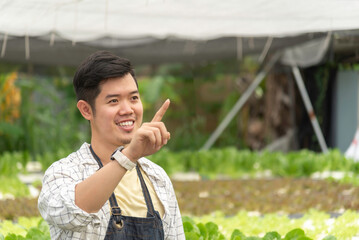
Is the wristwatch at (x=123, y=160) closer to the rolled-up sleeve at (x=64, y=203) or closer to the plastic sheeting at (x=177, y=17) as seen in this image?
the rolled-up sleeve at (x=64, y=203)

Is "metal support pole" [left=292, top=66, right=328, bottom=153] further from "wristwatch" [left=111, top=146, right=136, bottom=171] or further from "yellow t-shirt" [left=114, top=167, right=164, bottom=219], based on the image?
"wristwatch" [left=111, top=146, right=136, bottom=171]

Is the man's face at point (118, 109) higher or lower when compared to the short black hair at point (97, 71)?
lower

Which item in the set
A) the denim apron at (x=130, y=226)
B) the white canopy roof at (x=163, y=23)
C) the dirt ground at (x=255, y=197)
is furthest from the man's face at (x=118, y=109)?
the dirt ground at (x=255, y=197)

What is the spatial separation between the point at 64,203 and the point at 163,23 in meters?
5.97

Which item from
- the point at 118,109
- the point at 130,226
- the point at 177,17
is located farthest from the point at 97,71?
the point at 177,17

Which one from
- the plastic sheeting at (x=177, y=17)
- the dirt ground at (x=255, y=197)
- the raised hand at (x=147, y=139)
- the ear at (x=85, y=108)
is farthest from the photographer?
the dirt ground at (x=255, y=197)

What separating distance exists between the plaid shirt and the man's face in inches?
6.5

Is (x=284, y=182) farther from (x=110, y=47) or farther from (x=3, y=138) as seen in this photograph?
(x=3, y=138)

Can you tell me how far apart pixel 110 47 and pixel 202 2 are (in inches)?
163

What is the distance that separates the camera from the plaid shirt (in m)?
1.97

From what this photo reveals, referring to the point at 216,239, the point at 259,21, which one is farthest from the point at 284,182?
the point at 216,239

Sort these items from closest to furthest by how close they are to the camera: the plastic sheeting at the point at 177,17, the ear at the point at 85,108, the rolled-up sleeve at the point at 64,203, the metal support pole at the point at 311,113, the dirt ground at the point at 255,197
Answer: the rolled-up sleeve at the point at 64,203
the ear at the point at 85,108
the plastic sheeting at the point at 177,17
the dirt ground at the point at 255,197
the metal support pole at the point at 311,113

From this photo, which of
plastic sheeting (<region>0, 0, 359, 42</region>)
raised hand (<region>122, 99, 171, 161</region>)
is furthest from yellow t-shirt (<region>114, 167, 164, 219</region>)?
plastic sheeting (<region>0, 0, 359, 42</region>)

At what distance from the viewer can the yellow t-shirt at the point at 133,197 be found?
2.22m
